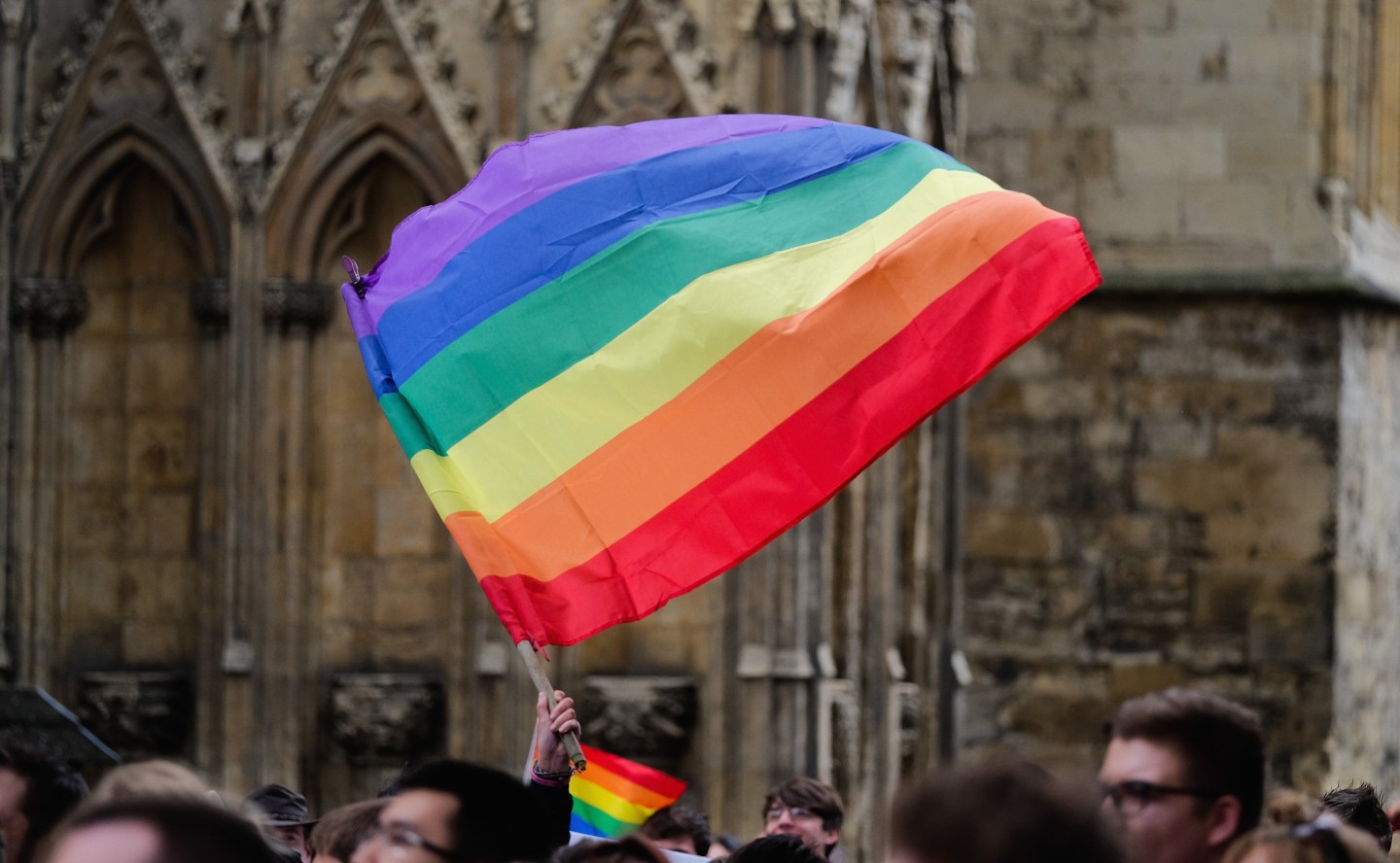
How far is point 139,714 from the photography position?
1170 cm

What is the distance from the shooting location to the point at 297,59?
11.6 m

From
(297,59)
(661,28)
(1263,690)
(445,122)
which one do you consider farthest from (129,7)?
(1263,690)

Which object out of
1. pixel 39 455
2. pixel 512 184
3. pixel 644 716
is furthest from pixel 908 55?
pixel 512 184

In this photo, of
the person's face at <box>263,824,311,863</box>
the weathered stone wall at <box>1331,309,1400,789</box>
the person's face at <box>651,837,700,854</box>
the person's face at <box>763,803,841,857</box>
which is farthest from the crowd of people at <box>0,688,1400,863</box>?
the weathered stone wall at <box>1331,309,1400,789</box>

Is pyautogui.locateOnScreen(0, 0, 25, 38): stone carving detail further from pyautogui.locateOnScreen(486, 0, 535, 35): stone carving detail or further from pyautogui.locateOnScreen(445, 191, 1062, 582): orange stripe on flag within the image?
pyautogui.locateOnScreen(445, 191, 1062, 582): orange stripe on flag

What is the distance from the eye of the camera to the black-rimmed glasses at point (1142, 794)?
4316mm

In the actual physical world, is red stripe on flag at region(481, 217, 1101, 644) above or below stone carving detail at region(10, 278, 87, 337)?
below

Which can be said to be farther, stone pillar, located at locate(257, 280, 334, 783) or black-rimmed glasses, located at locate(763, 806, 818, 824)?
stone pillar, located at locate(257, 280, 334, 783)

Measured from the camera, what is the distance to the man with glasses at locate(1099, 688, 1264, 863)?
4.30m

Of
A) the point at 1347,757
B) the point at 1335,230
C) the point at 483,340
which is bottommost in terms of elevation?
the point at 1347,757

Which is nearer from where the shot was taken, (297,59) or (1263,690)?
(297,59)

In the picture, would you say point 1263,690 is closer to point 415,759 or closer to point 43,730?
point 415,759

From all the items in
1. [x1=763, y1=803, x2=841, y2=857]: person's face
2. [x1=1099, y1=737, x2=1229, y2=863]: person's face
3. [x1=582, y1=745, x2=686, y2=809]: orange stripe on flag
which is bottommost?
→ [x1=763, y1=803, x2=841, y2=857]: person's face

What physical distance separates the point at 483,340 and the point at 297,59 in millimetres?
4878
